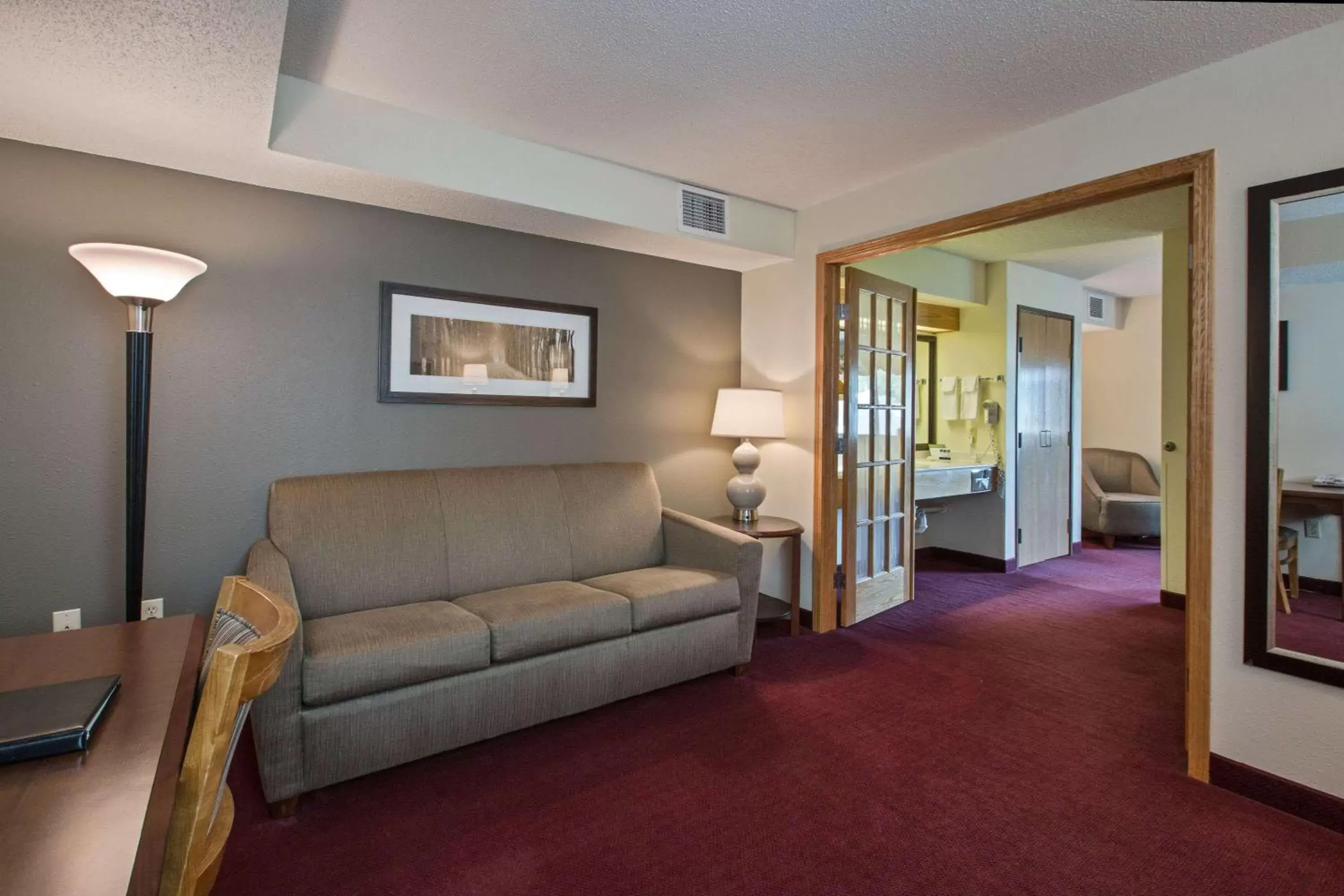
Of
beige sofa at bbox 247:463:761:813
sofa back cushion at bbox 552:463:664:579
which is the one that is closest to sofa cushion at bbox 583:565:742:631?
beige sofa at bbox 247:463:761:813

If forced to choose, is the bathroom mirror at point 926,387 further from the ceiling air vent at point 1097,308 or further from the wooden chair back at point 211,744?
the wooden chair back at point 211,744

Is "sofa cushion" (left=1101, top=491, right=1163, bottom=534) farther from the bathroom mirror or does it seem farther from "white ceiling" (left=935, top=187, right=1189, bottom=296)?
"white ceiling" (left=935, top=187, right=1189, bottom=296)

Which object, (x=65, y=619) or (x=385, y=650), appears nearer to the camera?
(x=385, y=650)

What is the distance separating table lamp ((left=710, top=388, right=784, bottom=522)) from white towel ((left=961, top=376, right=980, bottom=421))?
2471 millimetres

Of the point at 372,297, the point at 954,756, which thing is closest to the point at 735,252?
the point at 372,297

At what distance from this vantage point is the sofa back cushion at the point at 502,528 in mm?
2816

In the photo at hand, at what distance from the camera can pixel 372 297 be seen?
286cm

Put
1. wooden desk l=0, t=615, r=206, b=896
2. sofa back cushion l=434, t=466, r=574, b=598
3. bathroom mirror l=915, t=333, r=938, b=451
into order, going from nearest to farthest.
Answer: wooden desk l=0, t=615, r=206, b=896
sofa back cushion l=434, t=466, r=574, b=598
bathroom mirror l=915, t=333, r=938, b=451

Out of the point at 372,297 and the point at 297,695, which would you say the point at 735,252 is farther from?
the point at 297,695

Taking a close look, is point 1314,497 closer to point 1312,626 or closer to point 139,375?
point 1312,626

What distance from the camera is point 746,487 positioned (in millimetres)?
3590

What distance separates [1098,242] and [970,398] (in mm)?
1434

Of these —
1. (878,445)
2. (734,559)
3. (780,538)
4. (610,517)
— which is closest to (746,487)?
(780,538)

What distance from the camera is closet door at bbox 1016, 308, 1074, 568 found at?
5285 millimetres
